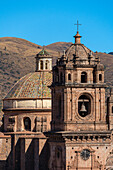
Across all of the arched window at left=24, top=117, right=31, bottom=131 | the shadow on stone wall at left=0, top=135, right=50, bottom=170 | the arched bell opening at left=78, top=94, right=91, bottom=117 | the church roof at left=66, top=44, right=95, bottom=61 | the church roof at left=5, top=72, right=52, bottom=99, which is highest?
the church roof at left=66, top=44, right=95, bottom=61

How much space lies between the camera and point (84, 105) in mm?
73438

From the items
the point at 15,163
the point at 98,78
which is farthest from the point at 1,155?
the point at 98,78

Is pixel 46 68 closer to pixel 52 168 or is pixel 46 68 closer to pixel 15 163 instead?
pixel 15 163

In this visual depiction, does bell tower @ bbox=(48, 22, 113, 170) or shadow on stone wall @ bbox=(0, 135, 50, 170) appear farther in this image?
shadow on stone wall @ bbox=(0, 135, 50, 170)

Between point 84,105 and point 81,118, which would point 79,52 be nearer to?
point 84,105

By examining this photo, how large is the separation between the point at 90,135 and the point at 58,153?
3703 millimetres

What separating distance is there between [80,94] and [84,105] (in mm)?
1231

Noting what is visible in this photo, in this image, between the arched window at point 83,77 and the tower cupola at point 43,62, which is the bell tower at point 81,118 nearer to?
the arched window at point 83,77

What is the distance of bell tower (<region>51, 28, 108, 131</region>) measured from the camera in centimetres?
7244

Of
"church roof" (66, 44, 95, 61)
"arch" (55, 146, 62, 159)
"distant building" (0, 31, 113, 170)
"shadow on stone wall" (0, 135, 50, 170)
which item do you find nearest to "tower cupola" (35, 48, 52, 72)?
"shadow on stone wall" (0, 135, 50, 170)

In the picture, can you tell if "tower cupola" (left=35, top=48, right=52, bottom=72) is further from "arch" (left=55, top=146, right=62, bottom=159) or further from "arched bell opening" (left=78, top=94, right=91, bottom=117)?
"arch" (left=55, top=146, right=62, bottom=159)

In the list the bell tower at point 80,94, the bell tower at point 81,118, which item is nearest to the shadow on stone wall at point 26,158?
the bell tower at point 81,118

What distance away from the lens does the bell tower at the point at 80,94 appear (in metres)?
72.4

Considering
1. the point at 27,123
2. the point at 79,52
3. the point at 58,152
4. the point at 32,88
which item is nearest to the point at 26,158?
the point at 27,123
